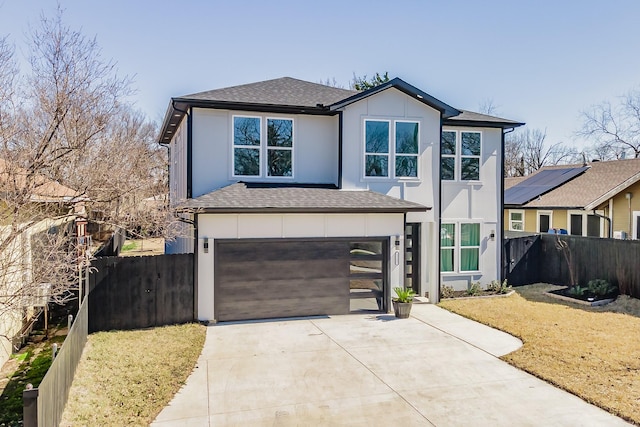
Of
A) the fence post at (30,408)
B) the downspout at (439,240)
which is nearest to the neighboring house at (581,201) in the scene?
the downspout at (439,240)

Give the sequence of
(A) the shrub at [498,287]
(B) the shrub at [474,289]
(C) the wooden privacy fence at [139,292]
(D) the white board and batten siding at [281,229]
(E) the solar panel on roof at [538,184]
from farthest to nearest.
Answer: (E) the solar panel on roof at [538,184]
(A) the shrub at [498,287]
(B) the shrub at [474,289]
(D) the white board and batten siding at [281,229]
(C) the wooden privacy fence at [139,292]

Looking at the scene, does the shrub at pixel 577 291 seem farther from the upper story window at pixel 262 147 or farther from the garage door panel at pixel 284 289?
the upper story window at pixel 262 147

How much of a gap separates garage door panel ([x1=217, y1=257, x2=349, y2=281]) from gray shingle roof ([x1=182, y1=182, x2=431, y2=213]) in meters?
1.42

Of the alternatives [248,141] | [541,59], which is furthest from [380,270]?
[541,59]

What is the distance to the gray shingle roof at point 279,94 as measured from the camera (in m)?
12.4

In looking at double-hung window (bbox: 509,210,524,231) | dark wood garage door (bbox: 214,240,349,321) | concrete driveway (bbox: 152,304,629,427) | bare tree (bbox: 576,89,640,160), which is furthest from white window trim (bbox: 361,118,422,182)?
bare tree (bbox: 576,89,640,160)

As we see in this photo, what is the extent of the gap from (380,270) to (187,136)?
21.4 feet

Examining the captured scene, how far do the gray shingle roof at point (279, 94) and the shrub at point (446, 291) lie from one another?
6.74m

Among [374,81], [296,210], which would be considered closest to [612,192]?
[296,210]

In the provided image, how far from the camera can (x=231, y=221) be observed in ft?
36.3

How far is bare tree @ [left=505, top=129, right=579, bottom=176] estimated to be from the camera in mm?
46656

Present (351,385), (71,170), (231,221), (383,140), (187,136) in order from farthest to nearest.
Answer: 1. (383,140)
2. (187,136)
3. (231,221)
4. (71,170)
5. (351,385)

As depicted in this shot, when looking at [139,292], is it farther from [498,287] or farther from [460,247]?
[498,287]

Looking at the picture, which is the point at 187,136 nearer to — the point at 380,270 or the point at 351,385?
the point at 380,270
